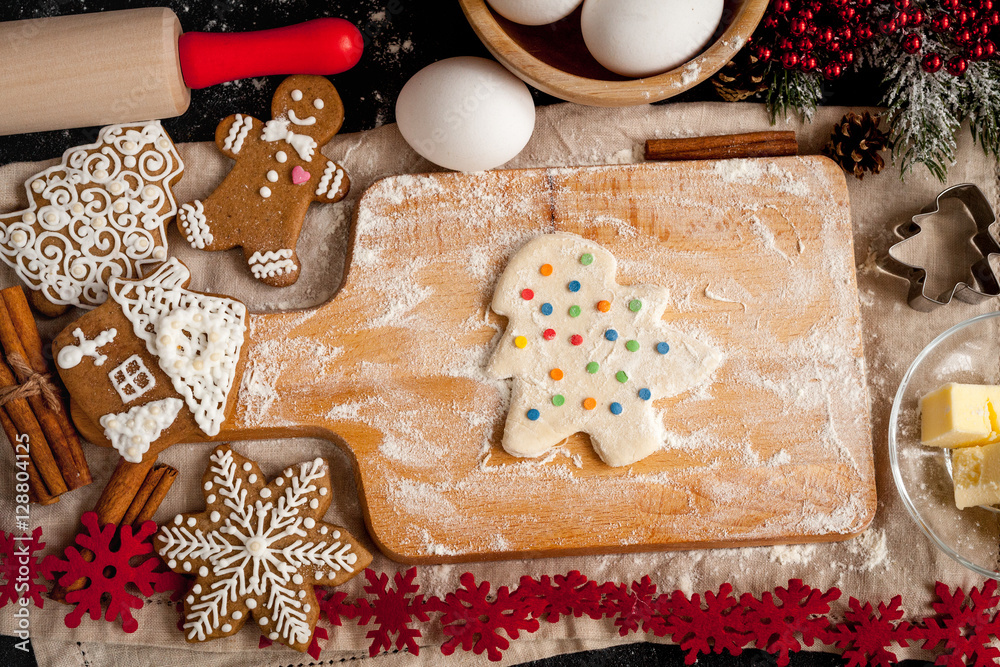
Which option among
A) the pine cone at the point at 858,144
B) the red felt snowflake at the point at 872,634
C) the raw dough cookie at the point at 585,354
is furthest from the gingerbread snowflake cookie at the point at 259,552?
the pine cone at the point at 858,144

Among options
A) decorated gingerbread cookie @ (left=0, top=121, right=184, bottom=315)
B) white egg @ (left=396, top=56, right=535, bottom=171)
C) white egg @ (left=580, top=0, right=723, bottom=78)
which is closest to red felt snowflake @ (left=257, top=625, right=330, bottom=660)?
decorated gingerbread cookie @ (left=0, top=121, right=184, bottom=315)

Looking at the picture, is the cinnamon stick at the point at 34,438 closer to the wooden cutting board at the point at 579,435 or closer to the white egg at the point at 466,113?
the wooden cutting board at the point at 579,435

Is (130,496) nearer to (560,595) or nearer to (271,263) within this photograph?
(271,263)

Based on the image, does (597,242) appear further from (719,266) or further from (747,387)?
(747,387)

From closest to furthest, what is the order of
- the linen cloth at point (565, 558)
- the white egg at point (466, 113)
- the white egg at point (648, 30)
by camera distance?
the white egg at point (648, 30)
the white egg at point (466, 113)
the linen cloth at point (565, 558)

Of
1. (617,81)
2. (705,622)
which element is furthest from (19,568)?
(617,81)

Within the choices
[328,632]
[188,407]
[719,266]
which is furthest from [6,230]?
[719,266]
